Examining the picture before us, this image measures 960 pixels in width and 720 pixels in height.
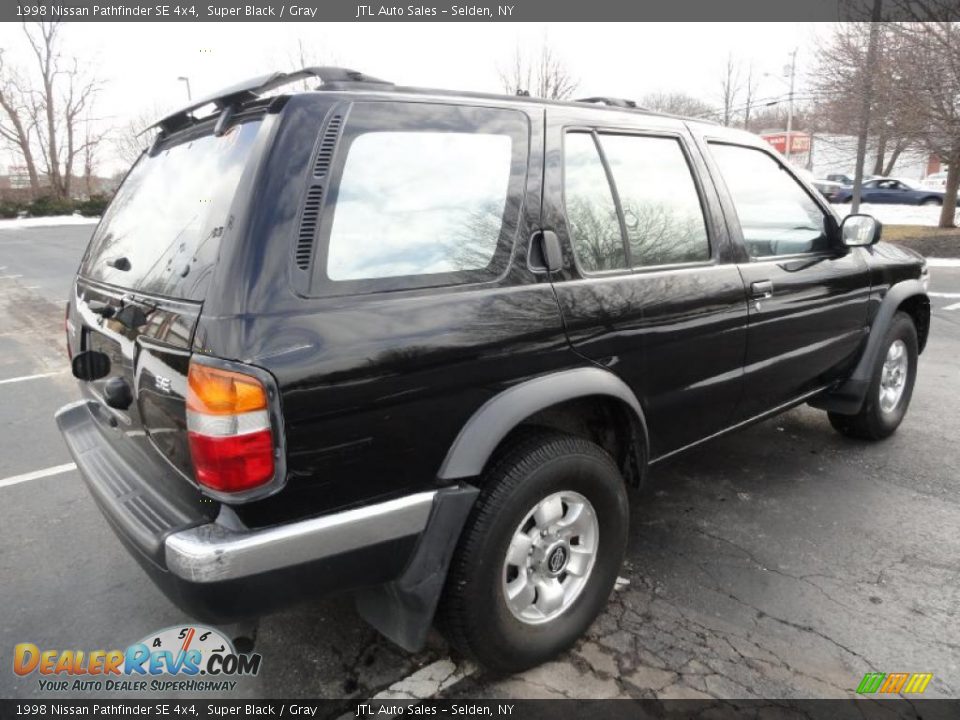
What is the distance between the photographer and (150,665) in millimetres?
2400

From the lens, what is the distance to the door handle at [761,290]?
117 inches

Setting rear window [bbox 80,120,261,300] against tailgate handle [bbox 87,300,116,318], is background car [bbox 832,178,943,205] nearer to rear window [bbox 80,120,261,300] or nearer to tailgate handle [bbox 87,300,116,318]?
rear window [bbox 80,120,261,300]

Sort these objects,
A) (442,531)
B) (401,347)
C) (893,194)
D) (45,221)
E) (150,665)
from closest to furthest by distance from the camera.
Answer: (401,347)
(442,531)
(150,665)
(893,194)
(45,221)

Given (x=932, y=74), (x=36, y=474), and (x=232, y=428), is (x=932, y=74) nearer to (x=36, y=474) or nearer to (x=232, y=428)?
(x=232, y=428)

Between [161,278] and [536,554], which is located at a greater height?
[161,278]

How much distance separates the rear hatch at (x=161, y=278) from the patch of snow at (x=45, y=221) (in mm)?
38497

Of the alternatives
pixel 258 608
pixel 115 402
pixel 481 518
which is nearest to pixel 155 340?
pixel 115 402

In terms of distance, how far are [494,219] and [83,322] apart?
1643mm

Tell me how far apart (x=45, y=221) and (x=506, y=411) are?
141 ft

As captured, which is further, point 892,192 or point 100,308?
point 892,192

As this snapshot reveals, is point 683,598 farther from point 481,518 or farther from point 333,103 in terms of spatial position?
point 333,103

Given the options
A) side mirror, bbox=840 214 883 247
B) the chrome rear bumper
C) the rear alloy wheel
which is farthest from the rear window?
side mirror, bbox=840 214 883 247

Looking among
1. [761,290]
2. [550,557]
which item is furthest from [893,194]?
[550,557]

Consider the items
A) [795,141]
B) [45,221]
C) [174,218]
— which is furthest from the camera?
[795,141]
